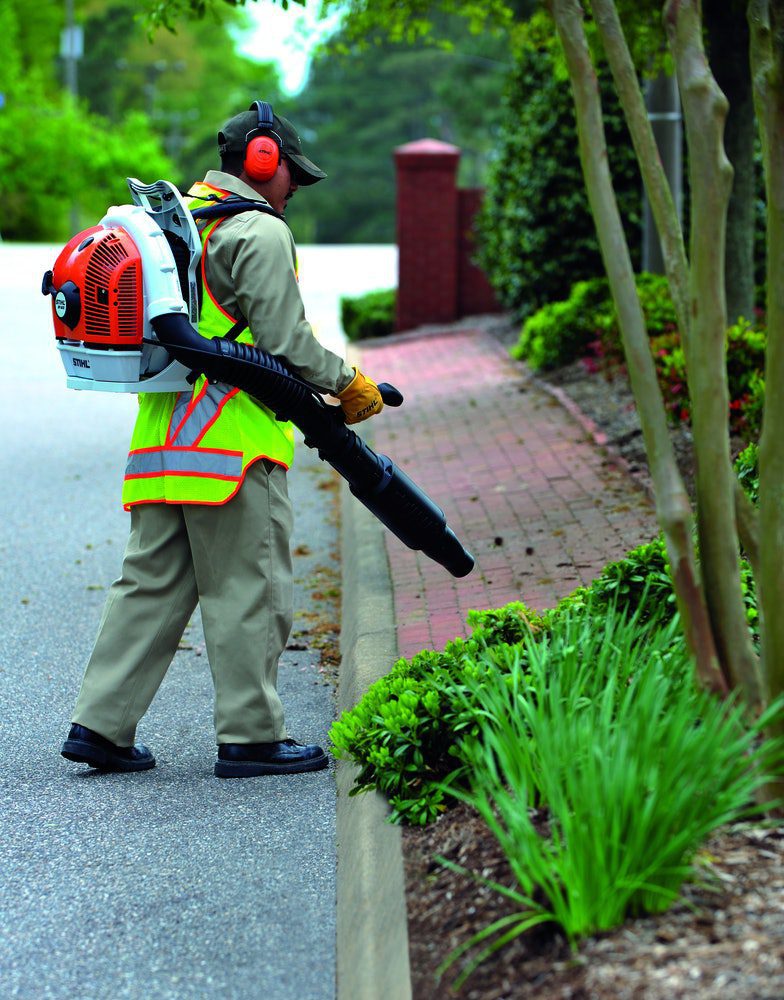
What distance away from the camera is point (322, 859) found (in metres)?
3.99

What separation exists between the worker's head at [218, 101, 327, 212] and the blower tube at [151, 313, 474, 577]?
535 mm

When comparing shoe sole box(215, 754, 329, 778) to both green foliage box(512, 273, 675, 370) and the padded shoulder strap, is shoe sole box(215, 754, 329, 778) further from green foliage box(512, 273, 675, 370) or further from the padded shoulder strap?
green foliage box(512, 273, 675, 370)

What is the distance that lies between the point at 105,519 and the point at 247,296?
185 inches

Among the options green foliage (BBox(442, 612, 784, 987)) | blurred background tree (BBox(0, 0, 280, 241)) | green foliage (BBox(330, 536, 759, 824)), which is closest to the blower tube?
green foliage (BBox(330, 536, 759, 824))

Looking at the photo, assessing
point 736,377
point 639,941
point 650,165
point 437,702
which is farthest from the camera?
point 736,377

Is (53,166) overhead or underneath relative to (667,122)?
underneath

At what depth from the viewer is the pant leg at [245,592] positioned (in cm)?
442

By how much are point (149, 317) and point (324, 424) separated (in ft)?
2.11

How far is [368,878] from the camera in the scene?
142 inches

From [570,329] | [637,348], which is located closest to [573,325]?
[570,329]

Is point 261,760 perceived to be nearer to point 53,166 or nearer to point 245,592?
point 245,592

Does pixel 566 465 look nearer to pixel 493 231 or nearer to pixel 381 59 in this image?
pixel 493 231

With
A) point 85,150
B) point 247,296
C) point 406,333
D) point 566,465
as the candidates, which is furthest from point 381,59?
point 247,296

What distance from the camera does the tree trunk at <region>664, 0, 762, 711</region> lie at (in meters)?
3.35
